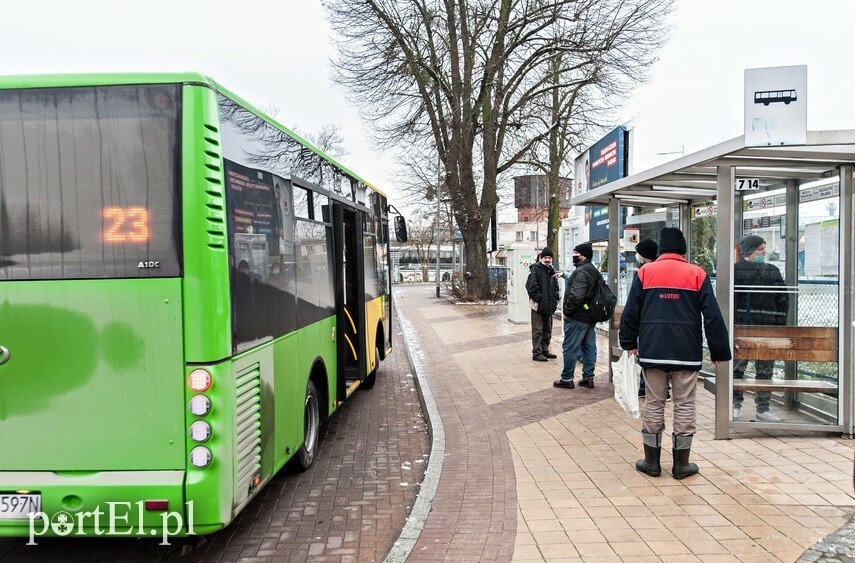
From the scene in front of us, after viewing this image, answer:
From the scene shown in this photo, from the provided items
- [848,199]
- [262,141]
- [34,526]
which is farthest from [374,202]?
[34,526]

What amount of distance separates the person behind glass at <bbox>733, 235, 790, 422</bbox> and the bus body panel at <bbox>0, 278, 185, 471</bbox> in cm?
531

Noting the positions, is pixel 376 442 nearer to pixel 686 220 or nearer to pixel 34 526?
pixel 34 526

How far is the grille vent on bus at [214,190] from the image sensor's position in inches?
153

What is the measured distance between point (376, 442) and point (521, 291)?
12074 mm

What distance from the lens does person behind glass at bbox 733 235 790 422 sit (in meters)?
6.78

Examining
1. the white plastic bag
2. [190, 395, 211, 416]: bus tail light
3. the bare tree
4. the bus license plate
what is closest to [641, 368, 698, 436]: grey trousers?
the white plastic bag

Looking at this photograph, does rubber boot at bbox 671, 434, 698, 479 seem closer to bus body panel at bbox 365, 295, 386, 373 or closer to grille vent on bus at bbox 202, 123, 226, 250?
grille vent on bus at bbox 202, 123, 226, 250

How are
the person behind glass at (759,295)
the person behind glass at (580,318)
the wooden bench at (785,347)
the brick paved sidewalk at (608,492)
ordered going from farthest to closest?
1. the person behind glass at (580,318)
2. the person behind glass at (759,295)
3. the wooden bench at (785,347)
4. the brick paved sidewalk at (608,492)

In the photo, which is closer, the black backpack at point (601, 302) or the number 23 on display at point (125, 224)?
the number 23 on display at point (125, 224)

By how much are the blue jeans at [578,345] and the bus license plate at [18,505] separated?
661 cm

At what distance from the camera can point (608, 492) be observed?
523 cm

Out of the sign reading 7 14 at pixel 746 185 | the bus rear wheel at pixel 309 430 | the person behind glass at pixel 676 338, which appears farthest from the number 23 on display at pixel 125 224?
the sign reading 7 14 at pixel 746 185

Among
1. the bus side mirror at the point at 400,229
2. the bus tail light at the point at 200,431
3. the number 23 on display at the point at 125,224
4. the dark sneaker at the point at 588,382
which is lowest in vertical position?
the dark sneaker at the point at 588,382

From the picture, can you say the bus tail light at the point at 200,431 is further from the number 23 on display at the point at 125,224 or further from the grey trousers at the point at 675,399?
the grey trousers at the point at 675,399
